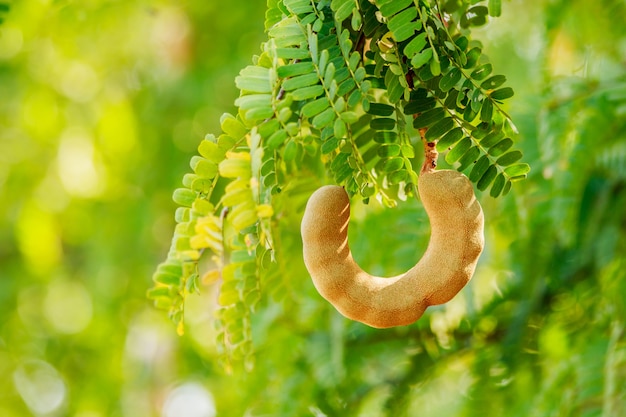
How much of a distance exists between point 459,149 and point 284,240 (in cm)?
38

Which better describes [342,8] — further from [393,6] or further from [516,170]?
[516,170]

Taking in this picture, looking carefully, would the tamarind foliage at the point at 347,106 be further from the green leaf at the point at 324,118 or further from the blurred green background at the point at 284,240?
the blurred green background at the point at 284,240

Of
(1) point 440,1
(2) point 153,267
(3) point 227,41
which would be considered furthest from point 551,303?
(2) point 153,267

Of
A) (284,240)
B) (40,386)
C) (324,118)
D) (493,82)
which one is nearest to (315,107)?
(324,118)

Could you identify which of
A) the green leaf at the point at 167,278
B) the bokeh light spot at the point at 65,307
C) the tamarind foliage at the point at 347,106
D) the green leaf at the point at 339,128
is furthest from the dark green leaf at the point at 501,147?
the bokeh light spot at the point at 65,307

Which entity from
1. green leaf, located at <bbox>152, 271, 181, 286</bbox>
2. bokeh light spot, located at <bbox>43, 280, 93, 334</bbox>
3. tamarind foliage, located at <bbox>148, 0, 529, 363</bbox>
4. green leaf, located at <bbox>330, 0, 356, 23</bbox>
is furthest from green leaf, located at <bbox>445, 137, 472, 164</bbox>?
bokeh light spot, located at <bbox>43, 280, 93, 334</bbox>

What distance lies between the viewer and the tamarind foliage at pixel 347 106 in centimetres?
45

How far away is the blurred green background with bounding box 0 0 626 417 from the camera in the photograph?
3.11ft

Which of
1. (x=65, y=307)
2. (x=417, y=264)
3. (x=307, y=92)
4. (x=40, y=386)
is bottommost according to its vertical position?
(x=417, y=264)

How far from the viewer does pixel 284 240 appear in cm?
85

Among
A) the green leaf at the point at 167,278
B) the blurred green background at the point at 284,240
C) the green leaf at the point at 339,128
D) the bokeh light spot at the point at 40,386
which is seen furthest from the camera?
the bokeh light spot at the point at 40,386

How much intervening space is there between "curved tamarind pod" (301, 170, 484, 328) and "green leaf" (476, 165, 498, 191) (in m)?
0.05

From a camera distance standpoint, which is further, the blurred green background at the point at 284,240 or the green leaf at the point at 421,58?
the blurred green background at the point at 284,240

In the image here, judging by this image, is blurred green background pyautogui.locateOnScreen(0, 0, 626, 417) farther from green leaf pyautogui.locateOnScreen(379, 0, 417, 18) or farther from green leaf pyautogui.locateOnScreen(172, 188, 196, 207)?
green leaf pyautogui.locateOnScreen(379, 0, 417, 18)
